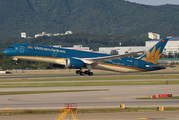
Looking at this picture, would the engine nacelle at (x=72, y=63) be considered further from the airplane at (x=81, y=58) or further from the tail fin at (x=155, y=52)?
the tail fin at (x=155, y=52)

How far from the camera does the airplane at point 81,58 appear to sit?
56500 millimetres

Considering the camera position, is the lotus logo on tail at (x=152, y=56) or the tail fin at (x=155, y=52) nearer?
the tail fin at (x=155, y=52)

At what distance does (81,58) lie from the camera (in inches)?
2421

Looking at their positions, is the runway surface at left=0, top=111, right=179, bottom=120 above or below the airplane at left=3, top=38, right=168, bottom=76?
below

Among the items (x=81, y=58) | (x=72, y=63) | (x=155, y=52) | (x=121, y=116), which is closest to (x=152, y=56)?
(x=155, y=52)

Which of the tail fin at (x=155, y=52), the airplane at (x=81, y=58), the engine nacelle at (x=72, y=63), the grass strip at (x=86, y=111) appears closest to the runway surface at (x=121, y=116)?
the grass strip at (x=86, y=111)

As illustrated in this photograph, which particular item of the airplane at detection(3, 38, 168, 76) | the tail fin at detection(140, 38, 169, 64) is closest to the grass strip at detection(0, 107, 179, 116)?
the airplane at detection(3, 38, 168, 76)

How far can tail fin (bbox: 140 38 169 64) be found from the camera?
221 ft

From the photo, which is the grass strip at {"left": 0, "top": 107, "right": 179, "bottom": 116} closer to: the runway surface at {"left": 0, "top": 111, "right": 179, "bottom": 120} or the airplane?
the runway surface at {"left": 0, "top": 111, "right": 179, "bottom": 120}

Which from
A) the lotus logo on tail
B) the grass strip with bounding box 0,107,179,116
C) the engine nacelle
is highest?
the lotus logo on tail

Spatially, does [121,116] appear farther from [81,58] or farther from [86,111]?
[81,58]

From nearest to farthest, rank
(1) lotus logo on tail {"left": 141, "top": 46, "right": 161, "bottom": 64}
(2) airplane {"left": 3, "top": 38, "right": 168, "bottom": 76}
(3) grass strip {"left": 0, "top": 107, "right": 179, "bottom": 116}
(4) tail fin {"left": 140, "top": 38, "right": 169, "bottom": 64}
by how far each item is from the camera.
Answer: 1. (3) grass strip {"left": 0, "top": 107, "right": 179, "bottom": 116}
2. (2) airplane {"left": 3, "top": 38, "right": 168, "bottom": 76}
3. (4) tail fin {"left": 140, "top": 38, "right": 169, "bottom": 64}
4. (1) lotus logo on tail {"left": 141, "top": 46, "right": 161, "bottom": 64}

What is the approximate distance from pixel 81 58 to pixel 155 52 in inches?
714

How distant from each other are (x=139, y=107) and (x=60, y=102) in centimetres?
860
